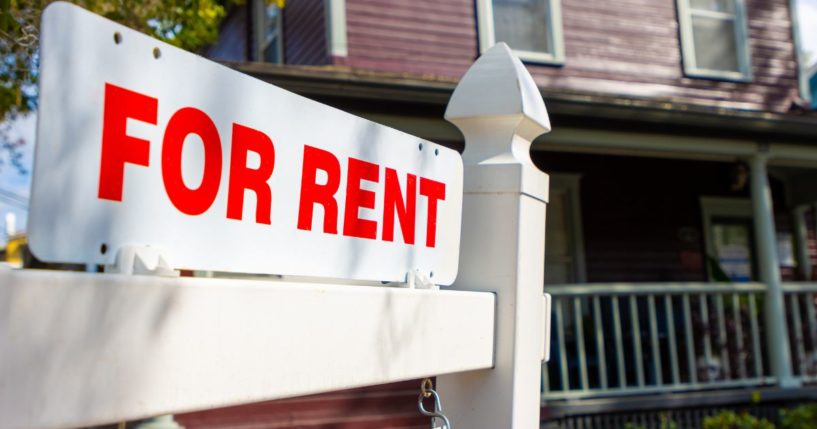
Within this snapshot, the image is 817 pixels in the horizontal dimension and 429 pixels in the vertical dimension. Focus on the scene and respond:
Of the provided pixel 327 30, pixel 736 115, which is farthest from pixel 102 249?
pixel 736 115

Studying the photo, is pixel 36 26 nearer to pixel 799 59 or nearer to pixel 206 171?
pixel 206 171

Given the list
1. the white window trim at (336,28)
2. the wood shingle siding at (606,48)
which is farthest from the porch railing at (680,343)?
the white window trim at (336,28)

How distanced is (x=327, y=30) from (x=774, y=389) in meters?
5.63

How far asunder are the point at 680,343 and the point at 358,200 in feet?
24.9

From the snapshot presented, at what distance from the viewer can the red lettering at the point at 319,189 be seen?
133cm

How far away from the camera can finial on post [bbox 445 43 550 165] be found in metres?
1.77

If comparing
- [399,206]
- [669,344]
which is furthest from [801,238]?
[399,206]

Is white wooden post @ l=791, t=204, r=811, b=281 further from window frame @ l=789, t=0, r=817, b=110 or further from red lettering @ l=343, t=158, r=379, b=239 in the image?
red lettering @ l=343, t=158, r=379, b=239

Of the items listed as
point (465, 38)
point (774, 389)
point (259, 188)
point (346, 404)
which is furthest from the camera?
point (465, 38)

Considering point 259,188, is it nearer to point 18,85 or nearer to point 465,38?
point 18,85

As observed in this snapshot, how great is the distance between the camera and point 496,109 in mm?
→ 1779

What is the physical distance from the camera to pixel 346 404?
21.0 ft

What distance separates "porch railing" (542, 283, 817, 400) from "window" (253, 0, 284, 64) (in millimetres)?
4847

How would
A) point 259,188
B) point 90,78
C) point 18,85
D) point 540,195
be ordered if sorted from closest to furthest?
point 90,78 → point 259,188 → point 540,195 → point 18,85
